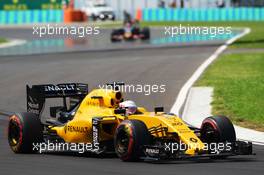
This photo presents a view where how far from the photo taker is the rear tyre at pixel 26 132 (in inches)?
533

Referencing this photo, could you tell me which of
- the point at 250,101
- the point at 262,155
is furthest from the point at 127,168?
the point at 250,101

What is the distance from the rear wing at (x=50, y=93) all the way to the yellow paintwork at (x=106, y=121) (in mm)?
695

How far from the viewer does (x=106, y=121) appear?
12.8 meters

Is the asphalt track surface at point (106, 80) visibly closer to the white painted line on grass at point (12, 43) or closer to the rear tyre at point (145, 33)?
the rear tyre at point (145, 33)

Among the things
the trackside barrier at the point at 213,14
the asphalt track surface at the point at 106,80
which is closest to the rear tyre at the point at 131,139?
the asphalt track surface at the point at 106,80

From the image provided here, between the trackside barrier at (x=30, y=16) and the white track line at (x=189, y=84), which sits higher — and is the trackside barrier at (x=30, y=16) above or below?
below

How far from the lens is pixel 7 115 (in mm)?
19281

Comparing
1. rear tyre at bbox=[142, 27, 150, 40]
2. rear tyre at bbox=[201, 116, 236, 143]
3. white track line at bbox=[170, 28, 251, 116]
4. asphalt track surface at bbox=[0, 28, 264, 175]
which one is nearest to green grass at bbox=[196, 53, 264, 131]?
white track line at bbox=[170, 28, 251, 116]

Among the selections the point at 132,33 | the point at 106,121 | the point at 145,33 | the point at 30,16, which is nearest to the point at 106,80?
the point at 106,121

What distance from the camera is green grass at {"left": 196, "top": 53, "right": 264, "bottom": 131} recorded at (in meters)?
17.2

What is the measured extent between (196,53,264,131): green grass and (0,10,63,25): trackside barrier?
45.5 meters

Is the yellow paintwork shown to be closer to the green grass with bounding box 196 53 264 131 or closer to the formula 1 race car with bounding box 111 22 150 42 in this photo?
the green grass with bounding box 196 53 264 131

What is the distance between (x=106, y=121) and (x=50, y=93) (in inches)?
80.4

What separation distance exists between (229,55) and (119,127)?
74.9ft
